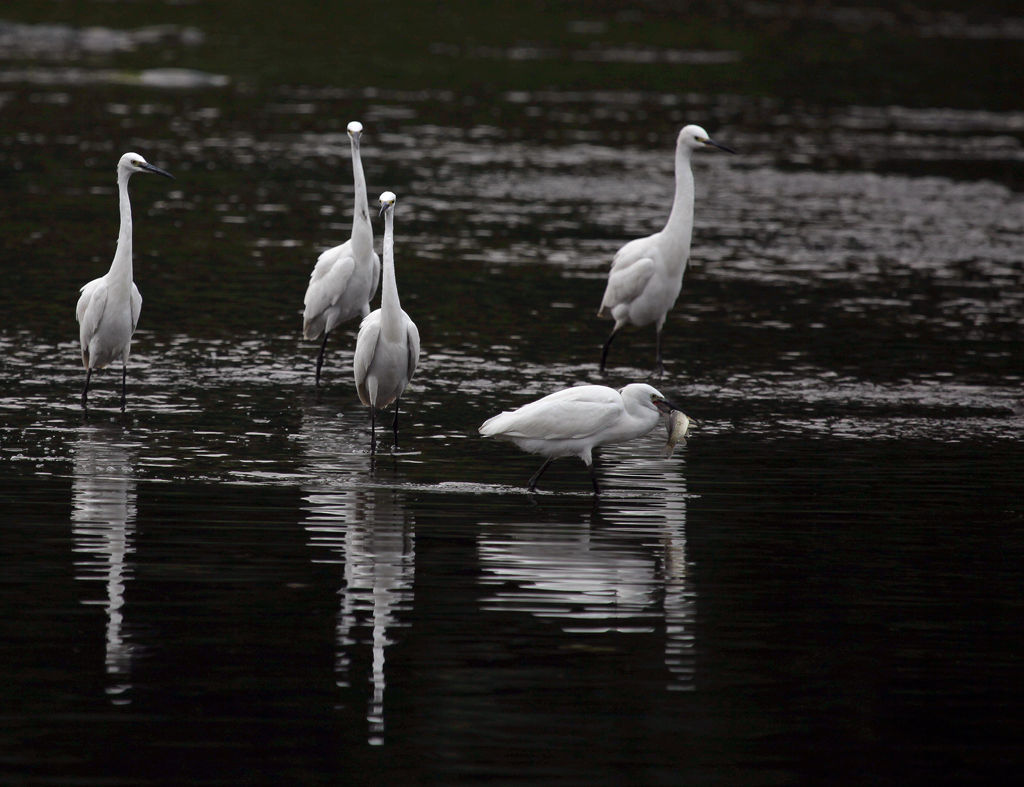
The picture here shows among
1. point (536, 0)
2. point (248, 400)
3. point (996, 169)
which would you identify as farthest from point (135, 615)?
point (536, 0)

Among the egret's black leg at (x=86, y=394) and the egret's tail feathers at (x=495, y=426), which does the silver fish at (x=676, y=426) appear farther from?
the egret's black leg at (x=86, y=394)

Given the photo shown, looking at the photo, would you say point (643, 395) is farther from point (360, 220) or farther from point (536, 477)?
point (360, 220)

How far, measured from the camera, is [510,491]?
11336mm

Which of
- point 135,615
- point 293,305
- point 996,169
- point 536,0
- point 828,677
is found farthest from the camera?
point 536,0

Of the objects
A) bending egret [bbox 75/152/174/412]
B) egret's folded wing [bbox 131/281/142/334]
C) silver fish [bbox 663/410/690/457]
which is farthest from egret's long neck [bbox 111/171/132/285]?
silver fish [bbox 663/410/690/457]

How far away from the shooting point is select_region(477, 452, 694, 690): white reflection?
8.64m

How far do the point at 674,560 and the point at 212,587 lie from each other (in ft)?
8.82

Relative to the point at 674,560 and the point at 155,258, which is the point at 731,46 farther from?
the point at 674,560

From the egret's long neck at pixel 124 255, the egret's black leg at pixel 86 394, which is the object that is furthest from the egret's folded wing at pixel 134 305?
the egret's black leg at pixel 86 394

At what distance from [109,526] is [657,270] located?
7.65 m

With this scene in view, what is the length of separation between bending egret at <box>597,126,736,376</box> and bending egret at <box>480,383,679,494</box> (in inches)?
198

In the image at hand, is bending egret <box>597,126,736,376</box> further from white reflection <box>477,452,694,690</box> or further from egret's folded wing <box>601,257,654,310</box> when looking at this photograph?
white reflection <box>477,452,694,690</box>

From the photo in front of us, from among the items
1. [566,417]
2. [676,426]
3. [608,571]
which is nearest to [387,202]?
[566,417]

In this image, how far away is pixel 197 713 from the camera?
7328mm
